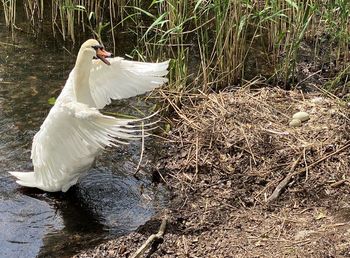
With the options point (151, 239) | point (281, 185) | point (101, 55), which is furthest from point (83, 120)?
point (281, 185)

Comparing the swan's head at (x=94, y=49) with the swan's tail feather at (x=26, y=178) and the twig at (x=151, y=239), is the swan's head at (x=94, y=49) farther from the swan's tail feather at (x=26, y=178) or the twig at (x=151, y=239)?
the twig at (x=151, y=239)

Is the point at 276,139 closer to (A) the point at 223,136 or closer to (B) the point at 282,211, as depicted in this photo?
(A) the point at 223,136

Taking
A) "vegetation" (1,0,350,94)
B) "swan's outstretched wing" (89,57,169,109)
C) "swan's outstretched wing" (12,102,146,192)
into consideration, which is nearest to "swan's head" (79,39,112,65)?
"swan's outstretched wing" (89,57,169,109)

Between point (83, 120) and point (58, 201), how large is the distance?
1.02 meters

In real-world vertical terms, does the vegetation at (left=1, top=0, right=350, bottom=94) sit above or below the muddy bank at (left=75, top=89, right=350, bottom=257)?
above

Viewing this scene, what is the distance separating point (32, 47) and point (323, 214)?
4.71 meters

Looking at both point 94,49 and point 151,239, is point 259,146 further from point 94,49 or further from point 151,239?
point 94,49

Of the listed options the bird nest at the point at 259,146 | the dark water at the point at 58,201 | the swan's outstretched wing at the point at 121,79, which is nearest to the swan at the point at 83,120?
the swan's outstretched wing at the point at 121,79

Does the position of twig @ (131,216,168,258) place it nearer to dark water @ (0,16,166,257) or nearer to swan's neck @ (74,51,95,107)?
dark water @ (0,16,166,257)

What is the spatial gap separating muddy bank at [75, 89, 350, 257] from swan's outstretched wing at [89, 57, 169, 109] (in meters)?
0.63

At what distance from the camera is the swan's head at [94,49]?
5.23 meters

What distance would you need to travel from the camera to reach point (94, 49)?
525 centimetres

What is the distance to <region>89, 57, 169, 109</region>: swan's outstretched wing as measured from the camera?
5.61 metres

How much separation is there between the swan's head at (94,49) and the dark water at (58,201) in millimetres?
1027
